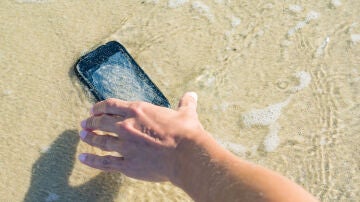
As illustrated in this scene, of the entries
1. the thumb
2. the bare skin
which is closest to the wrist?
the bare skin

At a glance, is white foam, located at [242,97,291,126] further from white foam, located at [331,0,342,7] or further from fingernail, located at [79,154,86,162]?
fingernail, located at [79,154,86,162]

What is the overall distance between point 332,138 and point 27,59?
5.49ft

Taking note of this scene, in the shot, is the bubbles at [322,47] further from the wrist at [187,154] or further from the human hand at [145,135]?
the wrist at [187,154]

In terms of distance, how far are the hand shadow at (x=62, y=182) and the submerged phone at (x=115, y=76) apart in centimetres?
35

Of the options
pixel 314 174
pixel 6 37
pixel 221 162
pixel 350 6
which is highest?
pixel 6 37

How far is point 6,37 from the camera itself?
8.15ft

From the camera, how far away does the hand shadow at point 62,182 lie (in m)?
2.10

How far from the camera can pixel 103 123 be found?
197cm

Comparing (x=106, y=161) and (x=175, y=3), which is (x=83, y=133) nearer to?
(x=106, y=161)

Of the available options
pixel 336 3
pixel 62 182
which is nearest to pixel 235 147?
pixel 62 182

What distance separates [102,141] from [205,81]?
72 cm

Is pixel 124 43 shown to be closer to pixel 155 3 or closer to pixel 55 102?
pixel 155 3

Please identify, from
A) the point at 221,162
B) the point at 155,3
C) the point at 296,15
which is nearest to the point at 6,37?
the point at 155,3

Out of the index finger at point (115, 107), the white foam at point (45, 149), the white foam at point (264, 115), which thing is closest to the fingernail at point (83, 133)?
the index finger at point (115, 107)
